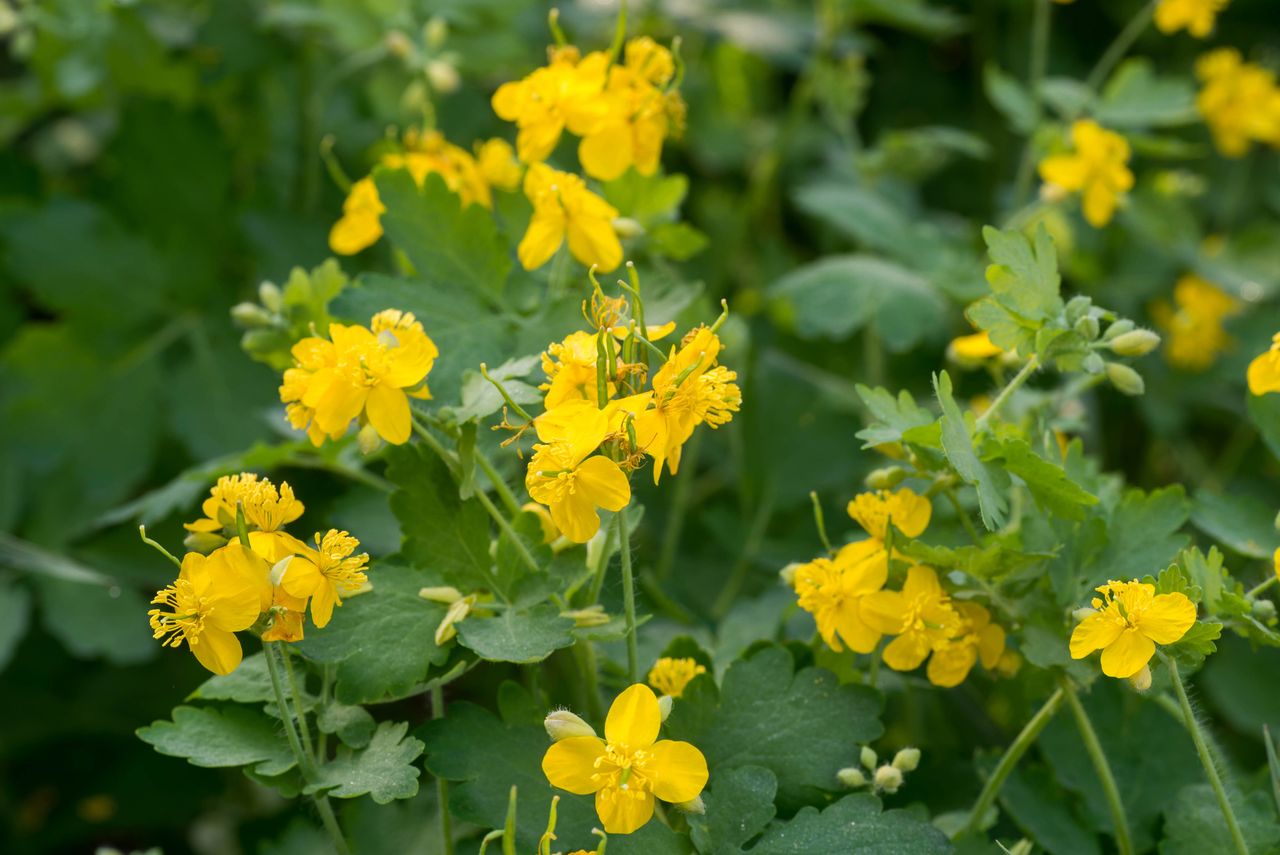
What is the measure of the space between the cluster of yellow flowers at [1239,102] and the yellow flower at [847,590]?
137cm

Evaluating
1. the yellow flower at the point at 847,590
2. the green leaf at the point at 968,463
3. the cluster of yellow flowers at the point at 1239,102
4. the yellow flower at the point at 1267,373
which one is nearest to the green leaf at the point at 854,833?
the yellow flower at the point at 847,590

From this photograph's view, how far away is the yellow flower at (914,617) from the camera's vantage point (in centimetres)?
105

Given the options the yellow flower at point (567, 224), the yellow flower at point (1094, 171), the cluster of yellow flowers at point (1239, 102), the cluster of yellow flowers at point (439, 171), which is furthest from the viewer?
the cluster of yellow flowers at point (1239, 102)

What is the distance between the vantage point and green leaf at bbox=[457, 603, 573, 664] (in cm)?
96

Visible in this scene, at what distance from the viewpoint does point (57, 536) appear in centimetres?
187

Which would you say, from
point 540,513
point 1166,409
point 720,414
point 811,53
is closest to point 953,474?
point 720,414

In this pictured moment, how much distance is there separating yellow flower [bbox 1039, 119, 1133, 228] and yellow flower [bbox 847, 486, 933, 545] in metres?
0.70

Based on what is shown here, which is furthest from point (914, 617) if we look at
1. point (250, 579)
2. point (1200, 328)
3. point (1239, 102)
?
point (1239, 102)

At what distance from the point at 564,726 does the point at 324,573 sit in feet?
0.70

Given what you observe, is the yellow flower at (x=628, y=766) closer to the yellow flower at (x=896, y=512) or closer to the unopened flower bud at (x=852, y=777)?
the unopened flower bud at (x=852, y=777)

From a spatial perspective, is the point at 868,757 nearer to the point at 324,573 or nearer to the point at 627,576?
the point at 627,576

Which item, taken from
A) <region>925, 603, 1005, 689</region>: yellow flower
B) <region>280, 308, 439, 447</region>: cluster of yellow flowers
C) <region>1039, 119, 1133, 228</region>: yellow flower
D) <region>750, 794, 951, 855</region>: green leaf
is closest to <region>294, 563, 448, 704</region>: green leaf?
<region>280, 308, 439, 447</region>: cluster of yellow flowers

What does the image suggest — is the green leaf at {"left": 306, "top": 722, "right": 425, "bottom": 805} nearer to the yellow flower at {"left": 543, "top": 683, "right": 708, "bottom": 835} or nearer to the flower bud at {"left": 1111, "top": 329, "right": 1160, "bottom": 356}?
the yellow flower at {"left": 543, "top": 683, "right": 708, "bottom": 835}

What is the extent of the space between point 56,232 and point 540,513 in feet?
3.81
